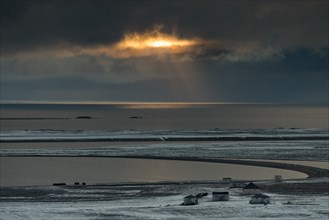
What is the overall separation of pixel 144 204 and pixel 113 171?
20.8m

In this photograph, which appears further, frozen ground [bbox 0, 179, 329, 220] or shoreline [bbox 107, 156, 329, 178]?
shoreline [bbox 107, 156, 329, 178]

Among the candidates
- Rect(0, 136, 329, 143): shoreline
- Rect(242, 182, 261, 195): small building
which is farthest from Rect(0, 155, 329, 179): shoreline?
Rect(0, 136, 329, 143): shoreline

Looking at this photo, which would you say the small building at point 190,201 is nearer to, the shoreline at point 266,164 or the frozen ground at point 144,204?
the frozen ground at point 144,204

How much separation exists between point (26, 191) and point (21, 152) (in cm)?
3278

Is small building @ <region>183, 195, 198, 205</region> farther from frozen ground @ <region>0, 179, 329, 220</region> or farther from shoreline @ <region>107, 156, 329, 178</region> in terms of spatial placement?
shoreline @ <region>107, 156, 329, 178</region>

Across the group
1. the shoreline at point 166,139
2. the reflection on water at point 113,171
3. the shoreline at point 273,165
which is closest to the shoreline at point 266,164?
the shoreline at point 273,165

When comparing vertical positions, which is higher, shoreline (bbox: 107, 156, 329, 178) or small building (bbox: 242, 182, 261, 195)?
shoreline (bbox: 107, 156, 329, 178)

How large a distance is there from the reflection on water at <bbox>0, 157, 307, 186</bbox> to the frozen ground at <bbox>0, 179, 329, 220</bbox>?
5.97 m

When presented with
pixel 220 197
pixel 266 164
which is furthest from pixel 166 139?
pixel 220 197

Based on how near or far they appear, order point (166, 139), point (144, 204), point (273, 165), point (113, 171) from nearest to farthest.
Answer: point (144, 204), point (113, 171), point (273, 165), point (166, 139)

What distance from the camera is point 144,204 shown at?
37688 mm

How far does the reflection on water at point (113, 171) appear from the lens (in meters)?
52.7

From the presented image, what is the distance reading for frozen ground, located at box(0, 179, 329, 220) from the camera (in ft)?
110

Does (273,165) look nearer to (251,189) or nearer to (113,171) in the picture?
(113,171)
